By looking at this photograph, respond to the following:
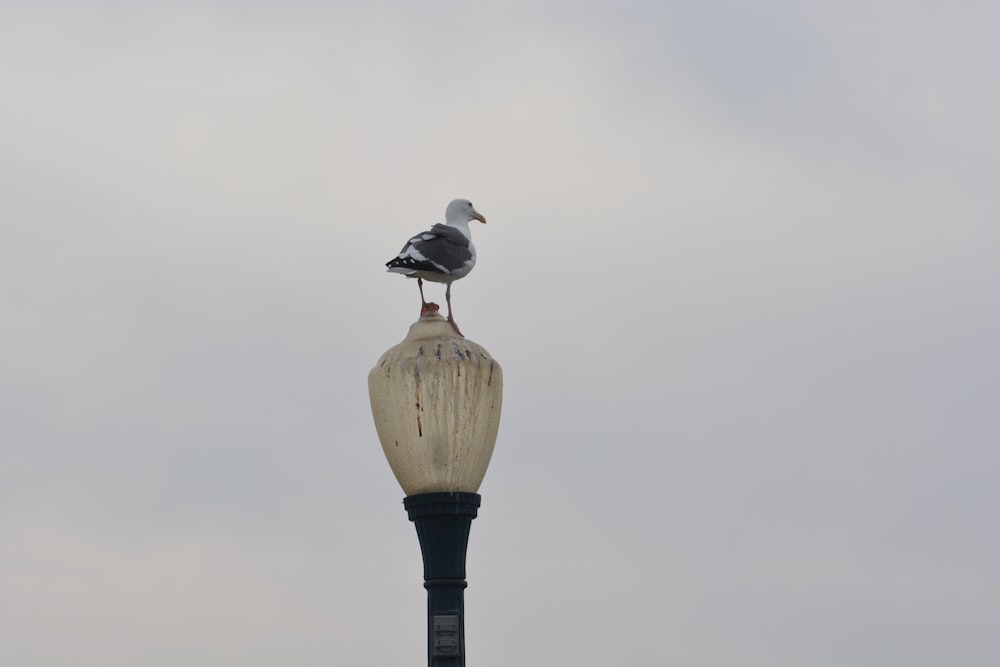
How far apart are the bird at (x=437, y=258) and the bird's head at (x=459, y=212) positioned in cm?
49

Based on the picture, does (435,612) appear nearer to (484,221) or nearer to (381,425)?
(381,425)

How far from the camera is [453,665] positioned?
8641 millimetres

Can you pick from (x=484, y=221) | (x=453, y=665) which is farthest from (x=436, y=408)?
(x=484, y=221)

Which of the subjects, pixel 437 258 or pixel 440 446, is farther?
pixel 437 258

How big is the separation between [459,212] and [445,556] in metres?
→ 3.24

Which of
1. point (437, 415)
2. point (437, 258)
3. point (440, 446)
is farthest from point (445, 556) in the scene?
point (437, 258)

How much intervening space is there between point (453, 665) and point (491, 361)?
6.51 ft

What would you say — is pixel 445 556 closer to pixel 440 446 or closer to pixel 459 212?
pixel 440 446

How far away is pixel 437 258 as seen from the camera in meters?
10.0

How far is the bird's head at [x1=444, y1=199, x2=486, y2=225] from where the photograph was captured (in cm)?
1102

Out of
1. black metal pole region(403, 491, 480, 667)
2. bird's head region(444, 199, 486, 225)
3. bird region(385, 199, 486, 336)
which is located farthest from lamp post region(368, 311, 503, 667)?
bird's head region(444, 199, 486, 225)

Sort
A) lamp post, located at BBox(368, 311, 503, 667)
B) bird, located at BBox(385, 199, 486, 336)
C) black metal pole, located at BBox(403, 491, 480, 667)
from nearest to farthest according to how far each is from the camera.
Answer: black metal pole, located at BBox(403, 491, 480, 667) → lamp post, located at BBox(368, 311, 503, 667) → bird, located at BBox(385, 199, 486, 336)

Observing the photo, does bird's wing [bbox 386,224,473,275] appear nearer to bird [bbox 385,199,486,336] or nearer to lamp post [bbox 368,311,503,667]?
bird [bbox 385,199,486,336]

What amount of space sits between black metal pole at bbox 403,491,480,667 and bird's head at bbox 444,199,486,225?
2.83 m
